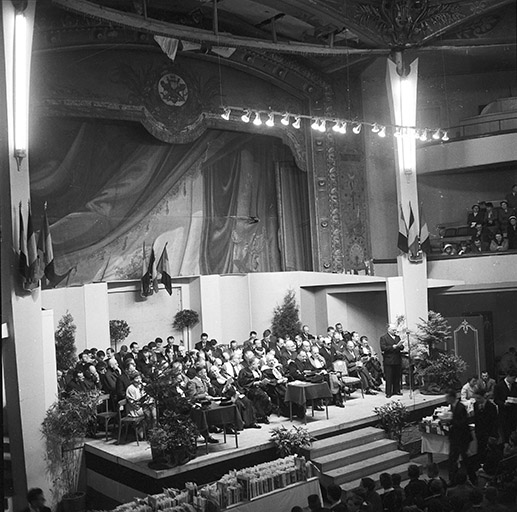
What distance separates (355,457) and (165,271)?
24.8 feet

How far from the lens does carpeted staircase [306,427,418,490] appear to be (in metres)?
9.68

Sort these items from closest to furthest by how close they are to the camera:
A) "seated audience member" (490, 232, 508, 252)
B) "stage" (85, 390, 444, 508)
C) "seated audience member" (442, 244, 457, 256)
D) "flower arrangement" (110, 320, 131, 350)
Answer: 1. "stage" (85, 390, 444, 508)
2. "flower arrangement" (110, 320, 131, 350)
3. "seated audience member" (490, 232, 508, 252)
4. "seated audience member" (442, 244, 457, 256)

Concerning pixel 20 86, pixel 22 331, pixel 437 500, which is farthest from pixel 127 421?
pixel 437 500

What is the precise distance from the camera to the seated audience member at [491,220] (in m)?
16.2

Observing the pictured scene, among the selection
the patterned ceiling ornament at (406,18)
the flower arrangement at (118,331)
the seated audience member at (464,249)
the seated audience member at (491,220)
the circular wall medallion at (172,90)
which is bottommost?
the flower arrangement at (118,331)

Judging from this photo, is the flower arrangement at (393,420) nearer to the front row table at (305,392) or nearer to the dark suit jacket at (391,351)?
the front row table at (305,392)

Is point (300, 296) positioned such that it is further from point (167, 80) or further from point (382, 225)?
point (167, 80)

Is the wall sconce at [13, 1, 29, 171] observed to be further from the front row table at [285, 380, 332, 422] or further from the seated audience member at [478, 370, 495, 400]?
the seated audience member at [478, 370, 495, 400]

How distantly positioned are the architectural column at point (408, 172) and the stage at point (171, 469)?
5.06 metres

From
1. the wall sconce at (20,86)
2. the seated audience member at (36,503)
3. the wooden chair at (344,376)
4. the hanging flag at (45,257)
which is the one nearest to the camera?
the seated audience member at (36,503)

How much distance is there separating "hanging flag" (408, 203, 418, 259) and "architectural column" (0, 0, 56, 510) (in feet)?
29.7

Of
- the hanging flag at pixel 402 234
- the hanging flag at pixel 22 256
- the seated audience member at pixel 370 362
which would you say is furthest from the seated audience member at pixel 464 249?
the hanging flag at pixel 22 256

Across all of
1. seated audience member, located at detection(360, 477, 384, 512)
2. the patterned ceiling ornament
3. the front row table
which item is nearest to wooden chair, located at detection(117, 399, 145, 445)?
the front row table

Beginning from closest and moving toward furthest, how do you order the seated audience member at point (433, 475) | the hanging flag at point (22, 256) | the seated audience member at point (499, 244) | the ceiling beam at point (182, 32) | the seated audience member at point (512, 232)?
1. the seated audience member at point (433, 475)
2. the hanging flag at point (22, 256)
3. the ceiling beam at point (182, 32)
4. the seated audience member at point (512, 232)
5. the seated audience member at point (499, 244)
